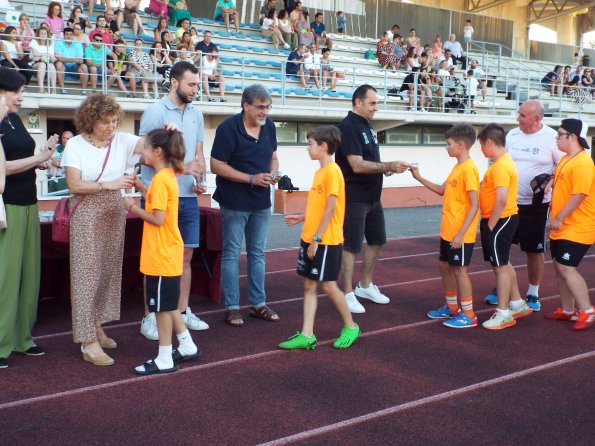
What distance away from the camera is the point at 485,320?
5918mm

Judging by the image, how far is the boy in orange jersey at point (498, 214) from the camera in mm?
5379

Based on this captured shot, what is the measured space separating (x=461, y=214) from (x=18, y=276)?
3.52 m

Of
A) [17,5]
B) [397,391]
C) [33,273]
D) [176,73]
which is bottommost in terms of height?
[397,391]

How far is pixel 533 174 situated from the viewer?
20.3ft

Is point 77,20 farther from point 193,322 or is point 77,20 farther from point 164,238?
point 164,238

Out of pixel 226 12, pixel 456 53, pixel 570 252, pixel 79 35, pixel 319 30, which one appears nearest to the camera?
pixel 570 252

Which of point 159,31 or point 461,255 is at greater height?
point 159,31

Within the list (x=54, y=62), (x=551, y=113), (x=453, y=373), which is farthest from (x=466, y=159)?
(x=551, y=113)

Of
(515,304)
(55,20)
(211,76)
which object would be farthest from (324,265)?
(55,20)

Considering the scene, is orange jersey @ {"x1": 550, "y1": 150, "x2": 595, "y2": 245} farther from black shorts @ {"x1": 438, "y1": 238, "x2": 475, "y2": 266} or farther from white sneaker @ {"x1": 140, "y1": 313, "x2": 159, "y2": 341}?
white sneaker @ {"x1": 140, "y1": 313, "x2": 159, "y2": 341}

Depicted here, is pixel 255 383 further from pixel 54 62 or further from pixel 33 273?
pixel 54 62

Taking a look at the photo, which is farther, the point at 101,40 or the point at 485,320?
the point at 101,40

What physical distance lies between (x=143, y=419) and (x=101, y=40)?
39.1 ft

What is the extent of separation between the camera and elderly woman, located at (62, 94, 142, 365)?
14.1ft
